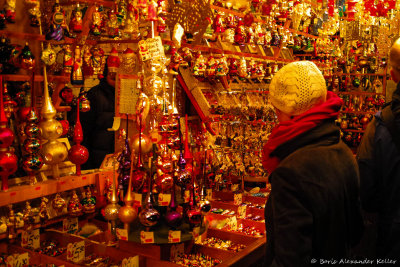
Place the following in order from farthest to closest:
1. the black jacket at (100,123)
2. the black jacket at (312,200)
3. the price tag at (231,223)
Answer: the black jacket at (100,123) < the price tag at (231,223) < the black jacket at (312,200)

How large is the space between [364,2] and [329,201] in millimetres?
4568

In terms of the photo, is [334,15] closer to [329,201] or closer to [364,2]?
[364,2]

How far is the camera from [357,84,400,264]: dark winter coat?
194 centimetres

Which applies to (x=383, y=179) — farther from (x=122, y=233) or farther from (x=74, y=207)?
(x=74, y=207)

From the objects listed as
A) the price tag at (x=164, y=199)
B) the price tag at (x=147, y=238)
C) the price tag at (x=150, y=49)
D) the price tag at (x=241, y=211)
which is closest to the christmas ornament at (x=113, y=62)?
the price tag at (x=150, y=49)

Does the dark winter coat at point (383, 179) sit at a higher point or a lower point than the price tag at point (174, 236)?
higher

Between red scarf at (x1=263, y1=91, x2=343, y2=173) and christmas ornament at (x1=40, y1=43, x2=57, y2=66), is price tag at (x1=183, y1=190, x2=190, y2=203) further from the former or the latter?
christmas ornament at (x1=40, y1=43, x2=57, y2=66)

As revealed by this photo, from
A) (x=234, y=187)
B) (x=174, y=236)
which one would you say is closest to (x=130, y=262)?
(x=174, y=236)

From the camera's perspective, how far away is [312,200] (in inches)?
53.9

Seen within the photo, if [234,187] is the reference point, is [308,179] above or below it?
above

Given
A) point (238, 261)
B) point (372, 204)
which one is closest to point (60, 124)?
point (238, 261)

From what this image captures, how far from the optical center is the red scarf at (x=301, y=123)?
4.76ft

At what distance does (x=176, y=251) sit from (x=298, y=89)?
130 centimetres

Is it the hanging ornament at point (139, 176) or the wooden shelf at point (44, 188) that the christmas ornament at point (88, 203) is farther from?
the hanging ornament at point (139, 176)
